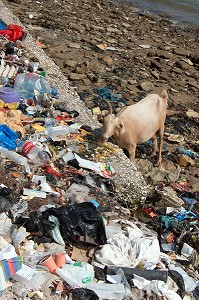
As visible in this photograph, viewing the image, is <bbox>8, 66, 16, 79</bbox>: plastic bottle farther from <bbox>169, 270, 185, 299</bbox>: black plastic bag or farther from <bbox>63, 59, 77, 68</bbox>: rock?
<bbox>169, 270, 185, 299</bbox>: black plastic bag

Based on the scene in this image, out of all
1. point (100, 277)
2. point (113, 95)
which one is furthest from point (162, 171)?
point (100, 277)

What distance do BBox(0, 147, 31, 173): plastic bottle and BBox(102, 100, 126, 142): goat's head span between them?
153 cm

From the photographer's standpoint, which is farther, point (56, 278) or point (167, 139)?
point (167, 139)

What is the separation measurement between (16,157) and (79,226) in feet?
5.83

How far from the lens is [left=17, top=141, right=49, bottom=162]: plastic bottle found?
22.1 feet

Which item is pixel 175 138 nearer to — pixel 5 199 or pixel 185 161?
pixel 185 161

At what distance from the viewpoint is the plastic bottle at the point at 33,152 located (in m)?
6.74

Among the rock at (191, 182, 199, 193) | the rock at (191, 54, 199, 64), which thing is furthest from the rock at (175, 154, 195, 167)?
the rock at (191, 54, 199, 64)

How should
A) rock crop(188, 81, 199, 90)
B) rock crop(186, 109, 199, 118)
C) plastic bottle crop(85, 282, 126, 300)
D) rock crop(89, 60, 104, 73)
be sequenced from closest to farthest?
plastic bottle crop(85, 282, 126, 300), rock crop(186, 109, 199, 118), rock crop(89, 60, 104, 73), rock crop(188, 81, 199, 90)

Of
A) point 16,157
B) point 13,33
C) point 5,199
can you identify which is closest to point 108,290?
point 5,199

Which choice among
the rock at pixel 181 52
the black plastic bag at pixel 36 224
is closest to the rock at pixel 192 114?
the rock at pixel 181 52

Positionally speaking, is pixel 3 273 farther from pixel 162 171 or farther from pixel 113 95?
pixel 113 95

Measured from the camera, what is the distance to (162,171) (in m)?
8.65

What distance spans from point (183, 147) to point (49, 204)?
15.5ft
